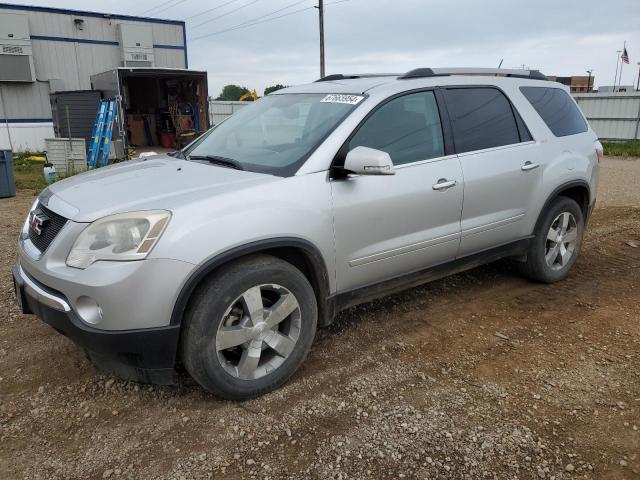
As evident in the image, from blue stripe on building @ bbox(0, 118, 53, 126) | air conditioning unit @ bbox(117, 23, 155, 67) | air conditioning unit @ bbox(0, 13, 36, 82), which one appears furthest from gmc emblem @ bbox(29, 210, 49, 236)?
air conditioning unit @ bbox(117, 23, 155, 67)

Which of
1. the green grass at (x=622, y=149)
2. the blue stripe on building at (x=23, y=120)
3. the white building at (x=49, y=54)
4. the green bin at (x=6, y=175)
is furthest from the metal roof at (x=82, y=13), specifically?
the green grass at (x=622, y=149)

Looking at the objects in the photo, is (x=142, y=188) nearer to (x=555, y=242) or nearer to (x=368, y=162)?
(x=368, y=162)

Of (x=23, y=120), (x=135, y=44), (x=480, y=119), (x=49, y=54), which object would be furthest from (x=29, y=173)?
(x=480, y=119)

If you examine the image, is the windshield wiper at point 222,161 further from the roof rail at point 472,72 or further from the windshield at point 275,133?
the roof rail at point 472,72

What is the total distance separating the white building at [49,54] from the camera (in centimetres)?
1656

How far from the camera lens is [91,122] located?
1528cm

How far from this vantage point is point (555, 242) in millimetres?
4688

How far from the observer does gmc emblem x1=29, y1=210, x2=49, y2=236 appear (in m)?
2.92

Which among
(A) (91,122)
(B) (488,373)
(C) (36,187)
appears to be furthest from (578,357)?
(A) (91,122)

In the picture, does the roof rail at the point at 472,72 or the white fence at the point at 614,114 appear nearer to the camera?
the roof rail at the point at 472,72

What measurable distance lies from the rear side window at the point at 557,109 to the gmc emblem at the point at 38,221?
373 cm

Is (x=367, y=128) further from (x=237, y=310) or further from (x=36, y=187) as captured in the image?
(x=36, y=187)

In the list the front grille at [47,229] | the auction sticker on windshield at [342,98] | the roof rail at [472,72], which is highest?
the roof rail at [472,72]

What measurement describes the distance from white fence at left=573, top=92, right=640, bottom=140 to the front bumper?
21272 millimetres
